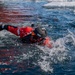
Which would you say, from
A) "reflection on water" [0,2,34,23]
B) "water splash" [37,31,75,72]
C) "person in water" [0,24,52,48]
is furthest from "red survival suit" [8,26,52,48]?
"reflection on water" [0,2,34,23]

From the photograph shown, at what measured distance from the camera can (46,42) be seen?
45.9 feet

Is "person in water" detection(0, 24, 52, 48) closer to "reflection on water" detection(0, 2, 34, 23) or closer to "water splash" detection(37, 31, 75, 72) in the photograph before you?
"water splash" detection(37, 31, 75, 72)

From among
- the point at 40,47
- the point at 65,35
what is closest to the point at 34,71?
the point at 40,47

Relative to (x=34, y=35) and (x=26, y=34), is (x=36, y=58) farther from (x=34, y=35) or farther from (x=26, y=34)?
(x=26, y=34)

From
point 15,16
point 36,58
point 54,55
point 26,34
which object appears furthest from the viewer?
point 15,16

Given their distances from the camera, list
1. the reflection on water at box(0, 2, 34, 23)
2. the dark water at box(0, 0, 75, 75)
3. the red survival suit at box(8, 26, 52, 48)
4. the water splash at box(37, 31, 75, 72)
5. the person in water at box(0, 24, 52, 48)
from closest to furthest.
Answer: the dark water at box(0, 0, 75, 75) → the water splash at box(37, 31, 75, 72) → the person in water at box(0, 24, 52, 48) → the red survival suit at box(8, 26, 52, 48) → the reflection on water at box(0, 2, 34, 23)

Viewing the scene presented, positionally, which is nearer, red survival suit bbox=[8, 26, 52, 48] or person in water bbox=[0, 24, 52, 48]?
person in water bbox=[0, 24, 52, 48]

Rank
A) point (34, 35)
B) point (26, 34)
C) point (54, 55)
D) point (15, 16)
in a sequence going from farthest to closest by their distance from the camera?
point (15, 16), point (26, 34), point (34, 35), point (54, 55)

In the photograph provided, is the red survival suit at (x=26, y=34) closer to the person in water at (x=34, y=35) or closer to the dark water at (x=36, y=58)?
the person in water at (x=34, y=35)

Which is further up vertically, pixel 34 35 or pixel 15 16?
pixel 34 35

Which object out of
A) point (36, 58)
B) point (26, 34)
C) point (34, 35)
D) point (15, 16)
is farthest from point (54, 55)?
point (15, 16)

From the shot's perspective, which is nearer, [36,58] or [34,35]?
[36,58]

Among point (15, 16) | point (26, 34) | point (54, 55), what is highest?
point (26, 34)

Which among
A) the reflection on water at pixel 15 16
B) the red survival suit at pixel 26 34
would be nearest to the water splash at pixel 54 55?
the red survival suit at pixel 26 34
